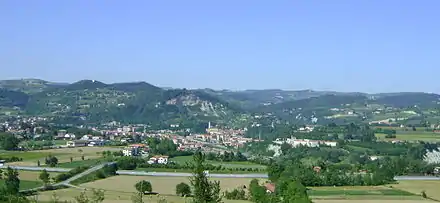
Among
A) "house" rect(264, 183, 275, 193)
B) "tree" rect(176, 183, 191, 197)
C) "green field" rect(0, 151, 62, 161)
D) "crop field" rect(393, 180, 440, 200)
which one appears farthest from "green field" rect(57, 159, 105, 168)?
"crop field" rect(393, 180, 440, 200)

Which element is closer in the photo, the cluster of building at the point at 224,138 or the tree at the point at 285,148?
the tree at the point at 285,148

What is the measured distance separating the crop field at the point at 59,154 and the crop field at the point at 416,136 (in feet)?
167

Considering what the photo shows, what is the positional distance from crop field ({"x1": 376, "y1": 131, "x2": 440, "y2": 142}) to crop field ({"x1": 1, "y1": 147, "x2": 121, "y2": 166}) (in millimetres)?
50921

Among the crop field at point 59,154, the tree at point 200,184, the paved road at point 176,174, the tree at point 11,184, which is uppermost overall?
the tree at point 200,184

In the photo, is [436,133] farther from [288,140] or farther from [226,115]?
[226,115]

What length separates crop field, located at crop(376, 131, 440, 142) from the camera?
375 ft

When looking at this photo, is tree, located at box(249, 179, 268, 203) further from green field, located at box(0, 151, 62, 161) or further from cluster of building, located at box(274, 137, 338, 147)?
cluster of building, located at box(274, 137, 338, 147)

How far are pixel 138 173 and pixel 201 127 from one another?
304ft

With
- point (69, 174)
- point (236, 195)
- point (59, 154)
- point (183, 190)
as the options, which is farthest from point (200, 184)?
point (59, 154)

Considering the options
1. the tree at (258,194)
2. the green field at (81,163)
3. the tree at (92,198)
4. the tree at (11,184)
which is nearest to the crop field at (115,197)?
the tree at (258,194)

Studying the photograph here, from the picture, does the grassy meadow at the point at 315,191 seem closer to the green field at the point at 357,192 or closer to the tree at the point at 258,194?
the green field at the point at 357,192

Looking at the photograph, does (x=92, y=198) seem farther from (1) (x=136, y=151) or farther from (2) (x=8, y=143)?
(2) (x=8, y=143)

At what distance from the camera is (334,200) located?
49.3 m

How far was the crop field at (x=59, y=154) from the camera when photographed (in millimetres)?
77925
